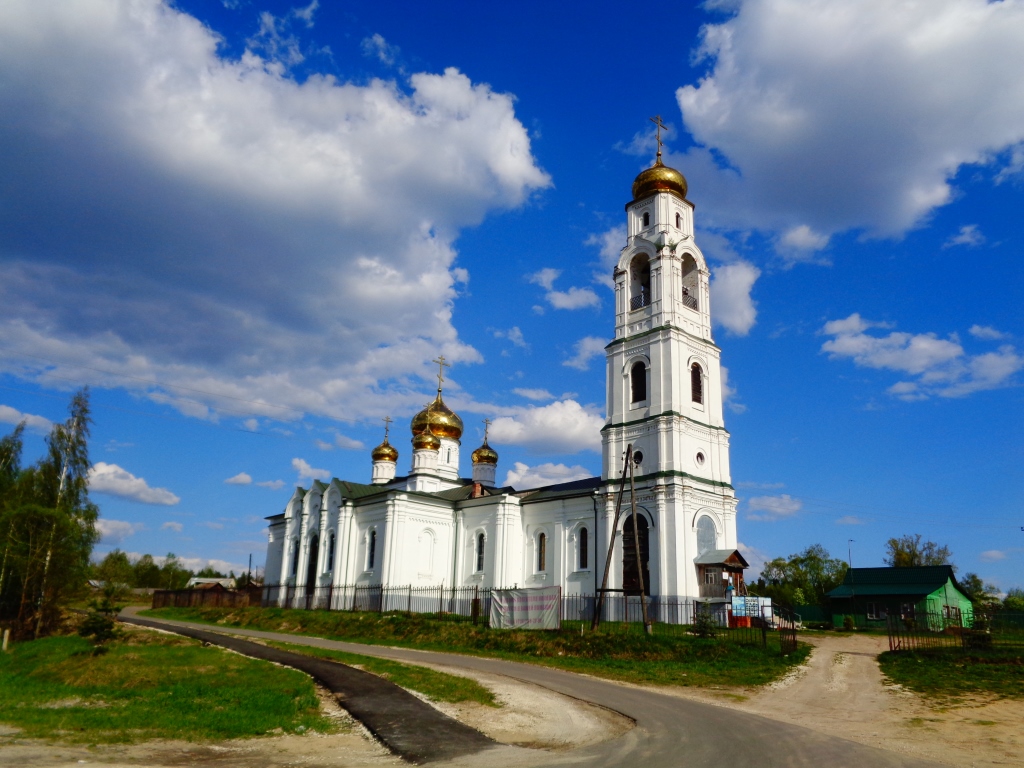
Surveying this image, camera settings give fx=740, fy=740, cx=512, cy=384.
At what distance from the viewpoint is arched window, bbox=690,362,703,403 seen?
1508 inches

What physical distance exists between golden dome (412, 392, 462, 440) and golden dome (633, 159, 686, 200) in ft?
74.5

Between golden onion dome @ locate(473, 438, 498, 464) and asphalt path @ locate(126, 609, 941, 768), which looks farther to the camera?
golden onion dome @ locate(473, 438, 498, 464)

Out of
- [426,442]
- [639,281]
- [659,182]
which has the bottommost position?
[426,442]

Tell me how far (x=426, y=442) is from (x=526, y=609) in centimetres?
2803

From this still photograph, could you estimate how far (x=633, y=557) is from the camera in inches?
1384

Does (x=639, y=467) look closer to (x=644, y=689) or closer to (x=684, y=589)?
(x=684, y=589)

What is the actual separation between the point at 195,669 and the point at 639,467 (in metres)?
23.9

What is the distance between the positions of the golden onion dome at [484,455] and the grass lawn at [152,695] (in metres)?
33.4

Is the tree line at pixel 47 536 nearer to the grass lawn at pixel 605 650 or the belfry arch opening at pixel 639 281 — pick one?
the grass lawn at pixel 605 650

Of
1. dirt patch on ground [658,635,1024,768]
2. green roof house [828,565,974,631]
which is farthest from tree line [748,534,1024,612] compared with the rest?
dirt patch on ground [658,635,1024,768]

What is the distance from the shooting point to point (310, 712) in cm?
1258

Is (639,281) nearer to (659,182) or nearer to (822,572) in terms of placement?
(659,182)

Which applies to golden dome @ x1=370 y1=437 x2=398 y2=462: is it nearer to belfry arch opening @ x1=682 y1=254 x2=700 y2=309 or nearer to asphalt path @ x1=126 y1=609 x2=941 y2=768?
belfry arch opening @ x1=682 y1=254 x2=700 y2=309

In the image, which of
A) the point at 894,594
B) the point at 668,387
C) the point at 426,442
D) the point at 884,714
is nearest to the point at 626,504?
the point at 668,387
